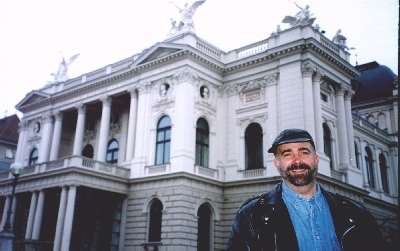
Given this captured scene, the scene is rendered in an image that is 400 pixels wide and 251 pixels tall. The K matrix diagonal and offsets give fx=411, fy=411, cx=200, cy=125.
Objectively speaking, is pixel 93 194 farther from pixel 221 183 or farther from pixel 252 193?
pixel 252 193

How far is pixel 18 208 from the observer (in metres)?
30.3

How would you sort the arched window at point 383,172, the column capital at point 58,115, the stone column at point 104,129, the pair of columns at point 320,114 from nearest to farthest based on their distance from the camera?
the pair of columns at point 320,114
the stone column at point 104,129
the column capital at point 58,115
the arched window at point 383,172

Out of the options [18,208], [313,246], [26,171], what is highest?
[26,171]

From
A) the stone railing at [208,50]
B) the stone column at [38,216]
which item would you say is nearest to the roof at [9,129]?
the stone column at [38,216]

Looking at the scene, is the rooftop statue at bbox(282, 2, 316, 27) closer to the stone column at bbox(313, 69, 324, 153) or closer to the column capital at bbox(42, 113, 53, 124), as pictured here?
the stone column at bbox(313, 69, 324, 153)

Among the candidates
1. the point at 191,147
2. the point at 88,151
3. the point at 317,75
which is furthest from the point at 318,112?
the point at 88,151

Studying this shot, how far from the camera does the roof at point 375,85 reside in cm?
4468

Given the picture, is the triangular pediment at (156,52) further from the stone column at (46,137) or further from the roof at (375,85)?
the roof at (375,85)

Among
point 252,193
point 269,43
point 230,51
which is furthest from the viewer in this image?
point 230,51

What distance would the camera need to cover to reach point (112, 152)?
32000 mm

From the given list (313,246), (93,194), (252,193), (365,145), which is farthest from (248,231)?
(365,145)

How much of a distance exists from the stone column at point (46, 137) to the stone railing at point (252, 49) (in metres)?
17.4

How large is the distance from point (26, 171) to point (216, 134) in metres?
13.6

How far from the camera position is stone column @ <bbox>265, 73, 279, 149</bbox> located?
25.8 metres
